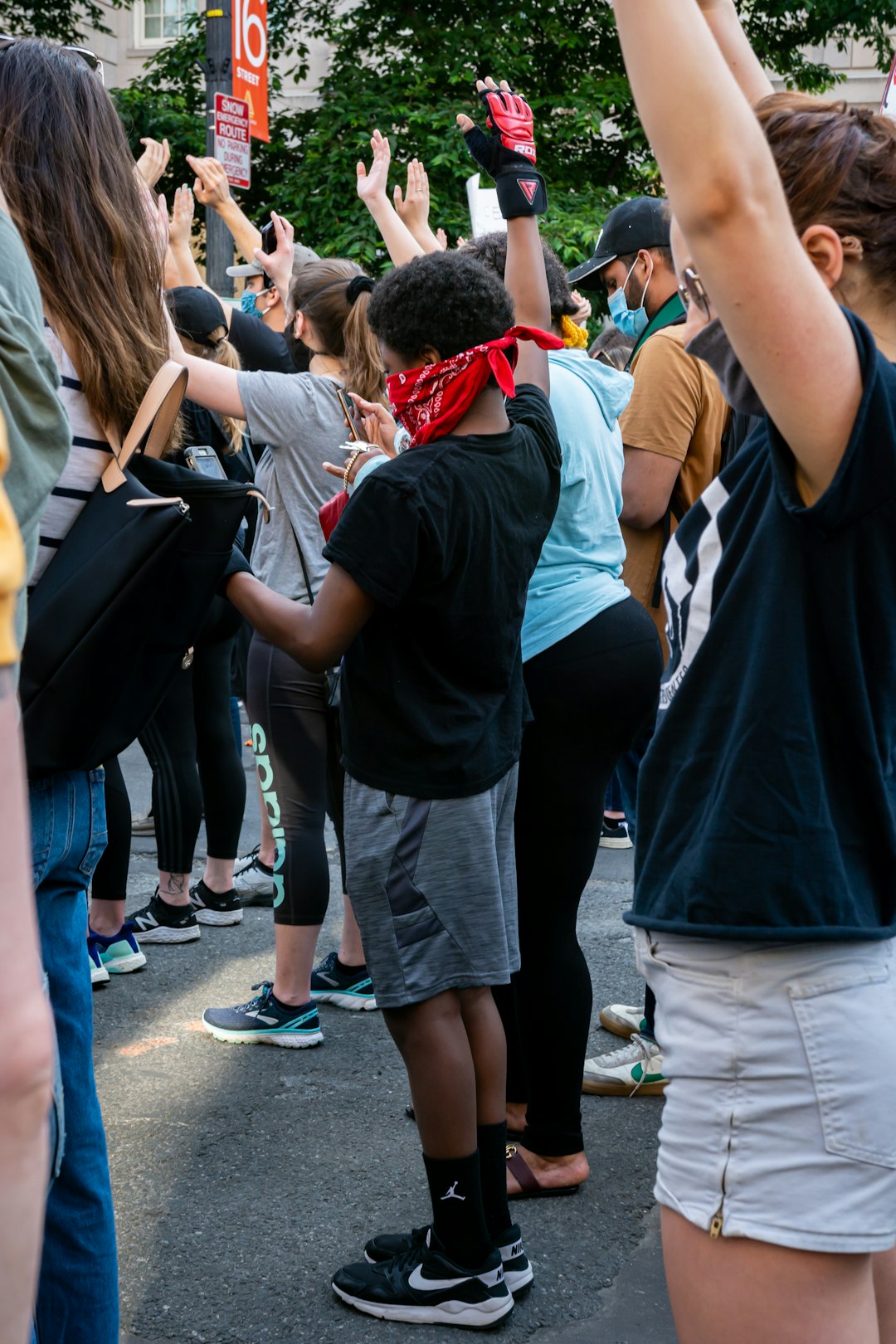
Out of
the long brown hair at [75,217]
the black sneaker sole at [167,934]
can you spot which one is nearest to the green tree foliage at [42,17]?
the black sneaker sole at [167,934]

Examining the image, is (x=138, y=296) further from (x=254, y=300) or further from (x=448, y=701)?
(x=254, y=300)

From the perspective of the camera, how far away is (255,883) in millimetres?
5508

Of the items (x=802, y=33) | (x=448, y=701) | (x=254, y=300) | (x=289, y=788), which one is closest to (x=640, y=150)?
(x=802, y=33)

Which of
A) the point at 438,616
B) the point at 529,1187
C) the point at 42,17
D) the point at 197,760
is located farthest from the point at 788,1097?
the point at 42,17

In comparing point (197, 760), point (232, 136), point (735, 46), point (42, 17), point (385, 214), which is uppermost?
point (42, 17)

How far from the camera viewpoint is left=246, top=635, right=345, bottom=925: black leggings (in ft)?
12.9

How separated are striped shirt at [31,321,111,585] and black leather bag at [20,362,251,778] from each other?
0.06 feet

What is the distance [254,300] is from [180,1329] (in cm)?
408

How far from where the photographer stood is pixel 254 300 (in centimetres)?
557

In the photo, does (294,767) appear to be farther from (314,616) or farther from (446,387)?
(446,387)

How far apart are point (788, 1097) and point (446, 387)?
63.3 inches

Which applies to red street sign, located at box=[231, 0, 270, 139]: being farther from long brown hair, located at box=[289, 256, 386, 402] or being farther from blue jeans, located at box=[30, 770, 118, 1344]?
blue jeans, located at box=[30, 770, 118, 1344]

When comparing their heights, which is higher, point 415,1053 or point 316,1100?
point 415,1053

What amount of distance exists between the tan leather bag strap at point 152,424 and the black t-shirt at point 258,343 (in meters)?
2.63
